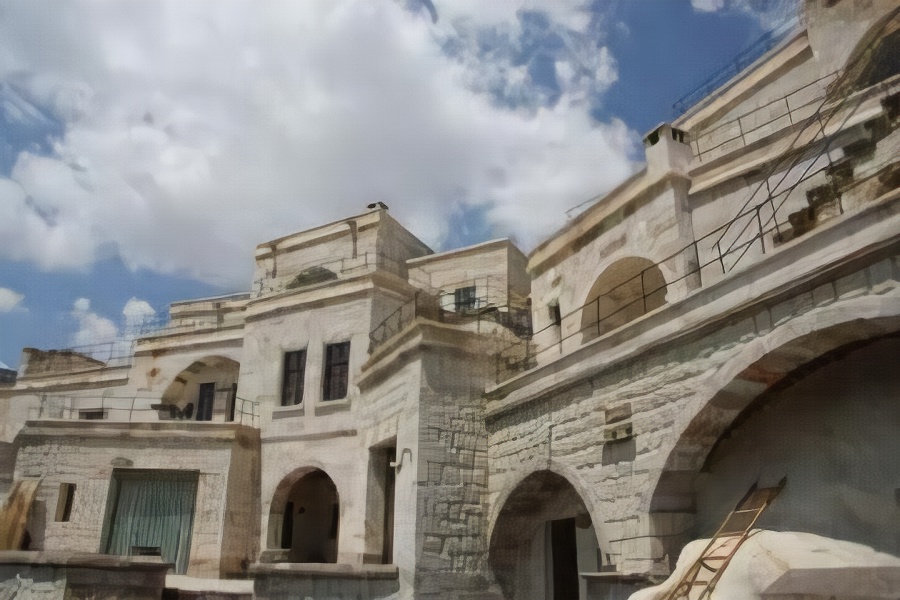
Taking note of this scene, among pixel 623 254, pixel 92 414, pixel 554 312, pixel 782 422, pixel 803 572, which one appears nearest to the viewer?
pixel 803 572

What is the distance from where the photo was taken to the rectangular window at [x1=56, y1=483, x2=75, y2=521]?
58.3ft

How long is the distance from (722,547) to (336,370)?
12659 millimetres

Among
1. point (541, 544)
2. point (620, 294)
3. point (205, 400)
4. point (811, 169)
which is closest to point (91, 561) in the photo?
point (541, 544)

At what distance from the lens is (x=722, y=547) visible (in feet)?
23.5

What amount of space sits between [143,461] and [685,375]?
586 inches

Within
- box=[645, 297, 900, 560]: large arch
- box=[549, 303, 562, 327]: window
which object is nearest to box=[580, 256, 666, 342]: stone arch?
box=[549, 303, 562, 327]: window

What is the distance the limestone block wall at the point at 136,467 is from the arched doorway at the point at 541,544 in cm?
832

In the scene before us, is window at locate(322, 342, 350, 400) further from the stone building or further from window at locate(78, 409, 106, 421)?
window at locate(78, 409, 106, 421)

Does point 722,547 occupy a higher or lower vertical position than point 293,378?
lower

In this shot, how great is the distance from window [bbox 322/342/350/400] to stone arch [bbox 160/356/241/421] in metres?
5.67

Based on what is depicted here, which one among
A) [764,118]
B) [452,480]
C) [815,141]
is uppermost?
[764,118]

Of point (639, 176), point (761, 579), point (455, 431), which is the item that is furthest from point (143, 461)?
point (761, 579)

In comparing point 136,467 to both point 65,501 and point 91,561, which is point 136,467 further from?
point 91,561

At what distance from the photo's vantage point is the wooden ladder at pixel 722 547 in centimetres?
665
